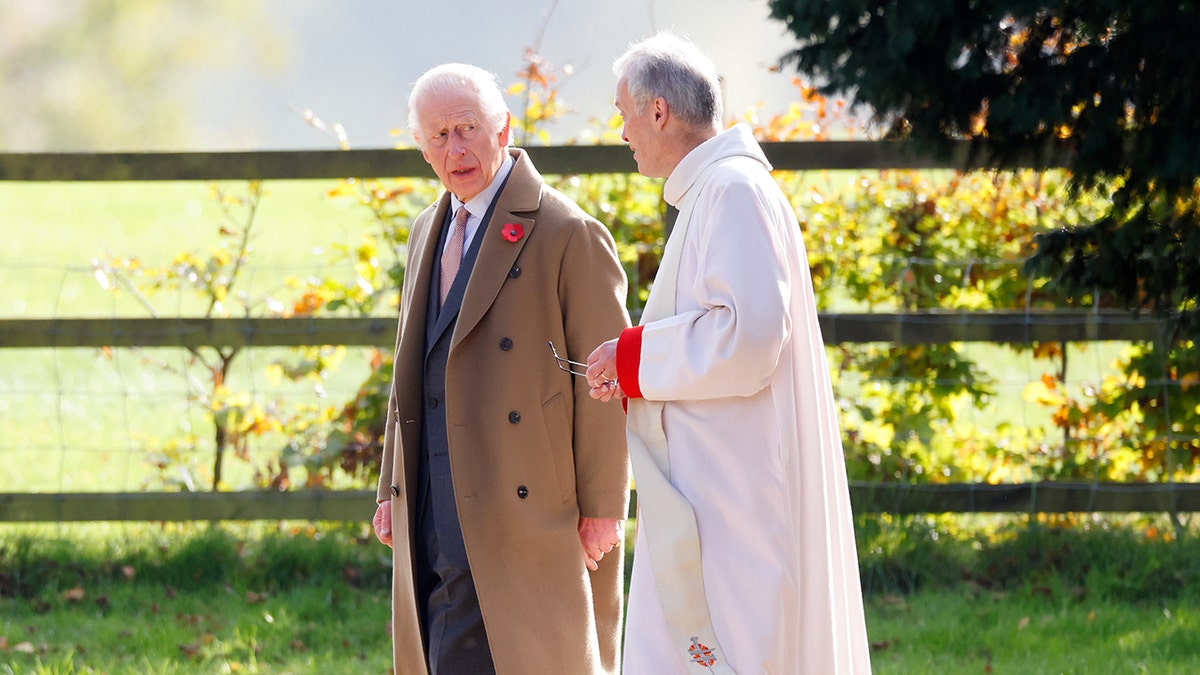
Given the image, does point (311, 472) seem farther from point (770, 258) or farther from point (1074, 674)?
point (770, 258)

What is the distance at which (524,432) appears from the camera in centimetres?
297

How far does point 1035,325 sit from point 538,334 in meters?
2.48

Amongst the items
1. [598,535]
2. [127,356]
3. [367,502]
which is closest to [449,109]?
[598,535]

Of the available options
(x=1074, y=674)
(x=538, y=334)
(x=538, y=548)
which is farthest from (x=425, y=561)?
(x=1074, y=674)

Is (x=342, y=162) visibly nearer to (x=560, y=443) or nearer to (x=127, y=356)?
(x=560, y=443)

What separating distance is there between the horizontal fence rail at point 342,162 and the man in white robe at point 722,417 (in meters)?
2.27

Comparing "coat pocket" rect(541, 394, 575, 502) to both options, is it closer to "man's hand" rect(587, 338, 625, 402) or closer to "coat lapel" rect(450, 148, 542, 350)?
"coat lapel" rect(450, 148, 542, 350)

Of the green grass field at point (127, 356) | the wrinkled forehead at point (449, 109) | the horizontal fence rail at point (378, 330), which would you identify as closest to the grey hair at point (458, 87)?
the wrinkled forehead at point (449, 109)

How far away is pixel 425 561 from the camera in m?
3.10

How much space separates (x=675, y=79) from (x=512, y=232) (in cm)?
71

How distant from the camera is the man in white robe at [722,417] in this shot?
7.58 feet

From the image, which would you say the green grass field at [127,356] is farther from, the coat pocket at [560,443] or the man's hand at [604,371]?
the man's hand at [604,371]

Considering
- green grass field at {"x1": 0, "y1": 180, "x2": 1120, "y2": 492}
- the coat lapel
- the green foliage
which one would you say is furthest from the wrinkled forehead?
green grass field at {"x1": 0, "y1": 180, "x2": 1120, "y2": 492}

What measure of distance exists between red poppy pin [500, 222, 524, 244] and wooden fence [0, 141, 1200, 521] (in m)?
1.81
